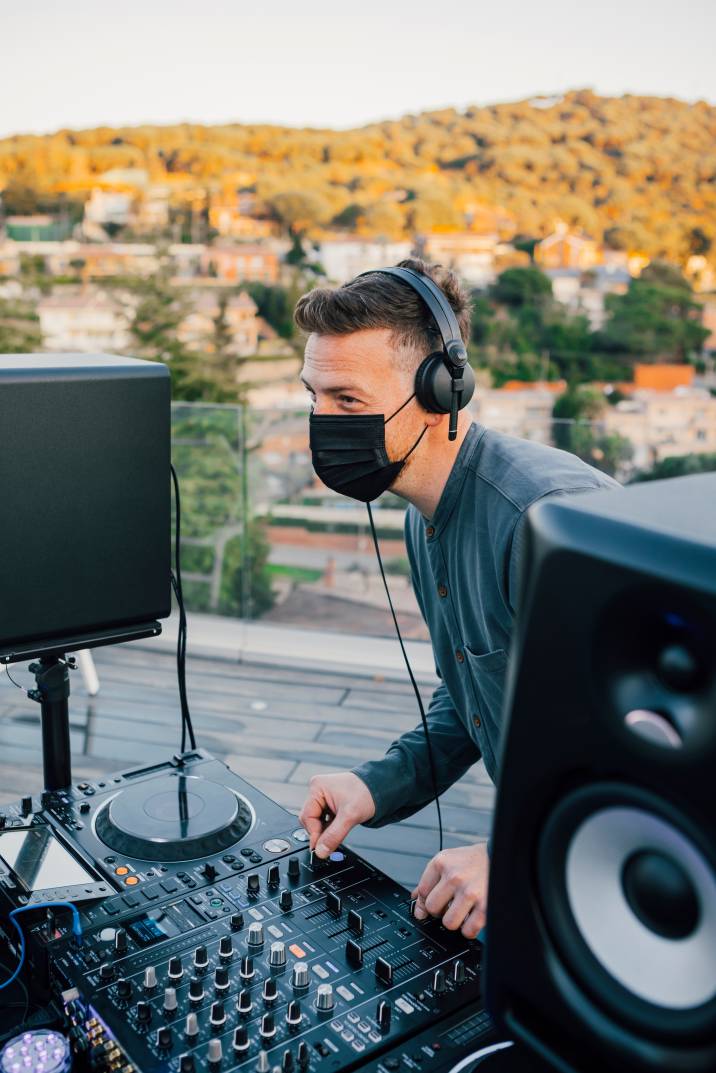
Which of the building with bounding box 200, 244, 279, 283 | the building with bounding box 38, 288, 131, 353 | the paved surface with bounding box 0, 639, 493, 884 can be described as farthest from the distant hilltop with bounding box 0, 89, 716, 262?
the paved surface with bounding box 0, 639, 493, 884

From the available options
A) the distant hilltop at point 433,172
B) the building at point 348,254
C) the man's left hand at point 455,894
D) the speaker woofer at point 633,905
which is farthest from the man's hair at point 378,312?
the distant hilltop at point 433,172

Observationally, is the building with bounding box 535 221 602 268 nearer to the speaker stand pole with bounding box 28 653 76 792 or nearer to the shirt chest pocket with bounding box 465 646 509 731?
the shirt chest pocket with bounding box 465 646 509 731

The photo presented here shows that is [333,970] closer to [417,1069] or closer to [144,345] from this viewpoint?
[417,1069]

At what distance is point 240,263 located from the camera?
27.2m

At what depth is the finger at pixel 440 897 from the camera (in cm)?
87

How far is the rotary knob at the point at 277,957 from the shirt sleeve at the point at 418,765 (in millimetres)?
310

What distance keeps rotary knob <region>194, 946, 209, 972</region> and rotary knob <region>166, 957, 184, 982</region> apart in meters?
0.01

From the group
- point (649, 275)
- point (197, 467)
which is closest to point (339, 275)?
point (649, 275)

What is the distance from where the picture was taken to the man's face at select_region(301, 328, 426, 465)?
4.12ft

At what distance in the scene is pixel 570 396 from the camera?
1039 inches

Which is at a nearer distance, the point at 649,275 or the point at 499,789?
the point at 499,789

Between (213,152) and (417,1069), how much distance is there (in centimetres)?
3218

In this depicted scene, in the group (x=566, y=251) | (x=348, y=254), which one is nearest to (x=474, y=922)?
(x=348, y=254)

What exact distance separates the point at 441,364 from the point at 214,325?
82.2 ft
